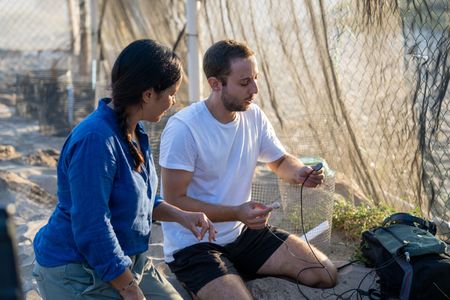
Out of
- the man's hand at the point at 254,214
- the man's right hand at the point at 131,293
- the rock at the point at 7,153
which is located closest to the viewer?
the man's right hand at the point at 131,293

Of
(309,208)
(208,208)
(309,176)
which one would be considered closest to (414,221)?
(309,176)

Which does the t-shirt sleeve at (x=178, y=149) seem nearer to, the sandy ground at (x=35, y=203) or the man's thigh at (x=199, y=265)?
the man's thigh at (x=199, y=265)

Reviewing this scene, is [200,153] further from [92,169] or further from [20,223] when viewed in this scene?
[20,223]

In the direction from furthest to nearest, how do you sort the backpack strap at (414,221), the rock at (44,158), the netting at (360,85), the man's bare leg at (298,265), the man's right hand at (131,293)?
the rock at (44,158) → the netting at (360,85) → the backpack strap at (414,221) → the man's bare leg at (298,265) → the man's right hand at (131,293)

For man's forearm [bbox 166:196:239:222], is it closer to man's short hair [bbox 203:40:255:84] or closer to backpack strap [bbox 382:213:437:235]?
man's short hair [bbox 203:40:255:84]

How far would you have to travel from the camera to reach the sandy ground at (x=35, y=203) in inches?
159

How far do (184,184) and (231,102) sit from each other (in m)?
0.52

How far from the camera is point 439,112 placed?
14.9 ft

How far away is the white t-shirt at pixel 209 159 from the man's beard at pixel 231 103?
0.10 metres

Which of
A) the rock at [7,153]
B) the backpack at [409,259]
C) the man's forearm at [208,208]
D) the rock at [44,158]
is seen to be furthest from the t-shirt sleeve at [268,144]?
the rock at [7,153]

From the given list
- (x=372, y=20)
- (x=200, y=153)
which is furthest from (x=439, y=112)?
(x=200, y=153)

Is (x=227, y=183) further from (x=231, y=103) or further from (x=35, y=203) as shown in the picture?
(x=35, y=203)

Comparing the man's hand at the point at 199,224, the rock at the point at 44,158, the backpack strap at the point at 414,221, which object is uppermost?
the man's hand at the point at 199,224

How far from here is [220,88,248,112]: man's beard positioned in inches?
153
